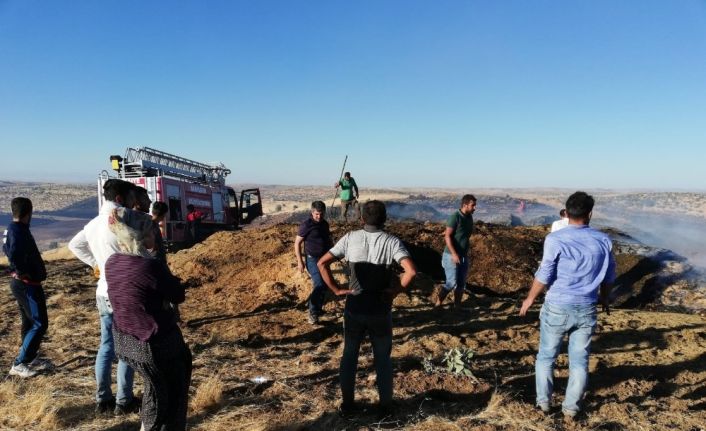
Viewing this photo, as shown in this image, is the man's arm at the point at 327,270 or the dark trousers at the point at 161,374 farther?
the man's arm at the point at 327,270

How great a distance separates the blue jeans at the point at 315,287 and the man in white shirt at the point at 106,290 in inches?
105

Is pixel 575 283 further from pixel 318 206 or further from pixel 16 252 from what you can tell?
pixel 16 252

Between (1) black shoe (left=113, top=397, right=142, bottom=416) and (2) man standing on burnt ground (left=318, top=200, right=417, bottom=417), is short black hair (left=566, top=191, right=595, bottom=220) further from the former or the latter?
(1) black shoe (left=113, top=397, right=142, bottom=416)

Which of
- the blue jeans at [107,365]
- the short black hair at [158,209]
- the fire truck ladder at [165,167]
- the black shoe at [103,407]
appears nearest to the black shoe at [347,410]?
the blue jeans at [107,365]

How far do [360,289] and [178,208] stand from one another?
12.4 meters

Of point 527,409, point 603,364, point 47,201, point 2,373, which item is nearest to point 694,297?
point 603,364

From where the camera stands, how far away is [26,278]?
4.33m

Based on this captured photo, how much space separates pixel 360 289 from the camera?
132 inches

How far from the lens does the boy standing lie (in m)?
4.25

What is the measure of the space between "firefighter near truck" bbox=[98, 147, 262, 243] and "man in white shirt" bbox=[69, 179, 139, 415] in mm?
8006

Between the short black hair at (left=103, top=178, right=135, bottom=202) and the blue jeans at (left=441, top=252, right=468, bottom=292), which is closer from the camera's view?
the short black hair at (left=103, top=178, right=135, bottom=202)

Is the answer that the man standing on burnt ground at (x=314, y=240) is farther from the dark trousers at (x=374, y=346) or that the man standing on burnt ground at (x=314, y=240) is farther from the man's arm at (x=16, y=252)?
the man's arm at (x=16, y=252)

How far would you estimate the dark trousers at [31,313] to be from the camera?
4.39 m

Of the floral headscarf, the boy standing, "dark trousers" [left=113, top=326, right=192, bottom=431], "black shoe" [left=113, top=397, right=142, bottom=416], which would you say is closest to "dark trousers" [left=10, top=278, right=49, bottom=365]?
the boy standing
